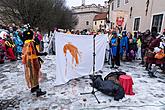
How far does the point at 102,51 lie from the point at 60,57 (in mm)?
2780

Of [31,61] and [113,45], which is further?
[113,45]

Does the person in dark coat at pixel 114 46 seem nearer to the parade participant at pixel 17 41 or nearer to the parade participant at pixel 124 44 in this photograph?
the parade participant at pixel 124 44

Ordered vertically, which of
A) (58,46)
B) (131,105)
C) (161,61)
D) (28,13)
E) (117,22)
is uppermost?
(28,13)

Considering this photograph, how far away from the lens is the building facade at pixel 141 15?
11.0m

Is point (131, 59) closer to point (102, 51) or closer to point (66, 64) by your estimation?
point (102, 51)

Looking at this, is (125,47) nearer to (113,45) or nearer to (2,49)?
(113,45)

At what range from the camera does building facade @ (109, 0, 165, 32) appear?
11008mm

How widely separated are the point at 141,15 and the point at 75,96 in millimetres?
11855

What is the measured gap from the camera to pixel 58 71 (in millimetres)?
5539

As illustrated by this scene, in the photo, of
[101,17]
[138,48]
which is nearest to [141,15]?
[138,48]

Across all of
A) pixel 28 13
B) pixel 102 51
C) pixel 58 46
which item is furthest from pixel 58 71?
pixel 28 13

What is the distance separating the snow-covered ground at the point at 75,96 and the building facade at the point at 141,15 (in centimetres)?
481

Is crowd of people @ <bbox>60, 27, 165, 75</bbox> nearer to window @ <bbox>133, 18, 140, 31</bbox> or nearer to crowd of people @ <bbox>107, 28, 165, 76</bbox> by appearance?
crowd of people @ <bbox>107, 28, 165, 76</bbox>

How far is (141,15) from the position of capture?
15.1 meters
